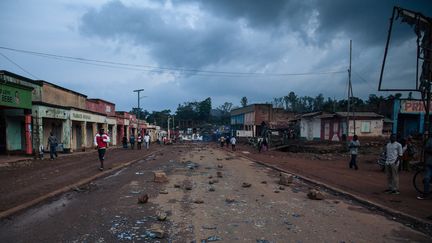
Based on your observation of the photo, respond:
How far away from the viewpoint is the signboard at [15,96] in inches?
787

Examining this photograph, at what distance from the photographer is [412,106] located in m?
38.1

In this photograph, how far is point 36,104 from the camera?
2359cm

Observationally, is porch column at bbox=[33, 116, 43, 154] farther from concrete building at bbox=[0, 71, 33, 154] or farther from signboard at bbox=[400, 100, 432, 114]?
signboard at bbox=[400, 100, 432, 114]

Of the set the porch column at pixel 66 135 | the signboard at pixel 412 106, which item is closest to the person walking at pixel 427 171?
the porch column at pixel 66 135

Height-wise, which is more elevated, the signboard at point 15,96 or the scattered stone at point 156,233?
the signboard at point 15,96

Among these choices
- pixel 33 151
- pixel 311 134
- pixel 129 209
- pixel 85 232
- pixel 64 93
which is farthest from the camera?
pixel 311 134

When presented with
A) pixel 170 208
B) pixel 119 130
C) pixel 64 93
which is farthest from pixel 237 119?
pixel 170 208

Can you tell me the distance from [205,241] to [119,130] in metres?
49.8

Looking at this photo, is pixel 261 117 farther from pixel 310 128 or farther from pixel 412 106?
pixel 412 106

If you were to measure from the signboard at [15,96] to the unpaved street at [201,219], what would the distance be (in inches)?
526

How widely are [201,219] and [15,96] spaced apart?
19121 mm

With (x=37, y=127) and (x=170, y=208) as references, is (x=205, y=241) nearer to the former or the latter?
(x=170, y=208)

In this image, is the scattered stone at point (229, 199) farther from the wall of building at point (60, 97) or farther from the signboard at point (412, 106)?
the signboard at point (412, 106)

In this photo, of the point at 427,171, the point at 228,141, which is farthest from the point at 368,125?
the point at 427,171
